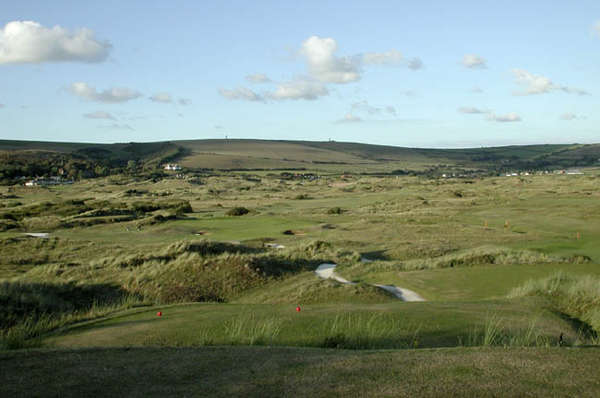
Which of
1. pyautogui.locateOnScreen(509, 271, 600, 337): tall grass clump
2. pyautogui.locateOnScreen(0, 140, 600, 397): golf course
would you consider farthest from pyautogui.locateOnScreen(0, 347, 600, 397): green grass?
pyautogui.locateOnScreen(509, 271, 600, 337): tall grass clump

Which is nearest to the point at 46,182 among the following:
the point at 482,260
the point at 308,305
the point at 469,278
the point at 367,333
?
the point at 482,260

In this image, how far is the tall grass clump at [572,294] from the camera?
504 inches

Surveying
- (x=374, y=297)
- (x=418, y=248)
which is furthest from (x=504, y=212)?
(x=374, y=297)

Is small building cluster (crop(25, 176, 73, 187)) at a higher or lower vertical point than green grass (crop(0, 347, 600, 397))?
lower

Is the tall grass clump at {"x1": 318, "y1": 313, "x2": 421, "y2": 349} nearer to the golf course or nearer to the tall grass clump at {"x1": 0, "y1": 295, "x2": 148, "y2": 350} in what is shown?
the golf course

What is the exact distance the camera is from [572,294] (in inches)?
576

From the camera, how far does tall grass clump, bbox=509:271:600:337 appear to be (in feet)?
42.0

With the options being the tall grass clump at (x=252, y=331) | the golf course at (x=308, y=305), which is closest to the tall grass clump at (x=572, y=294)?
the golf course at (x=308, y=305)

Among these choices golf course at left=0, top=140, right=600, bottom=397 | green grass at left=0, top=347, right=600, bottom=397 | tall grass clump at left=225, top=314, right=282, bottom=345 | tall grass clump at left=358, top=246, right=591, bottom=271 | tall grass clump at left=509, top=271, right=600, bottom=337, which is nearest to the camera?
green grass at left=0, top=347, right=600, bottom=397

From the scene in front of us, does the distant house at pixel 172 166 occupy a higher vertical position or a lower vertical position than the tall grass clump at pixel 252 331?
lower

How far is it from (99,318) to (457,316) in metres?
8.44

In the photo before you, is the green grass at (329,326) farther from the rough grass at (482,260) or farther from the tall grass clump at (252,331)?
the rough grass at (482,260)

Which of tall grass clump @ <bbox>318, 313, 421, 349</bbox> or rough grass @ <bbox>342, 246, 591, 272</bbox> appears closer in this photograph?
tall grass clump @ <bbox>318, 313, 421, 349</bbox>

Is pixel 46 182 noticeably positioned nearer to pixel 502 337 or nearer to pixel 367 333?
pixel 367 333
